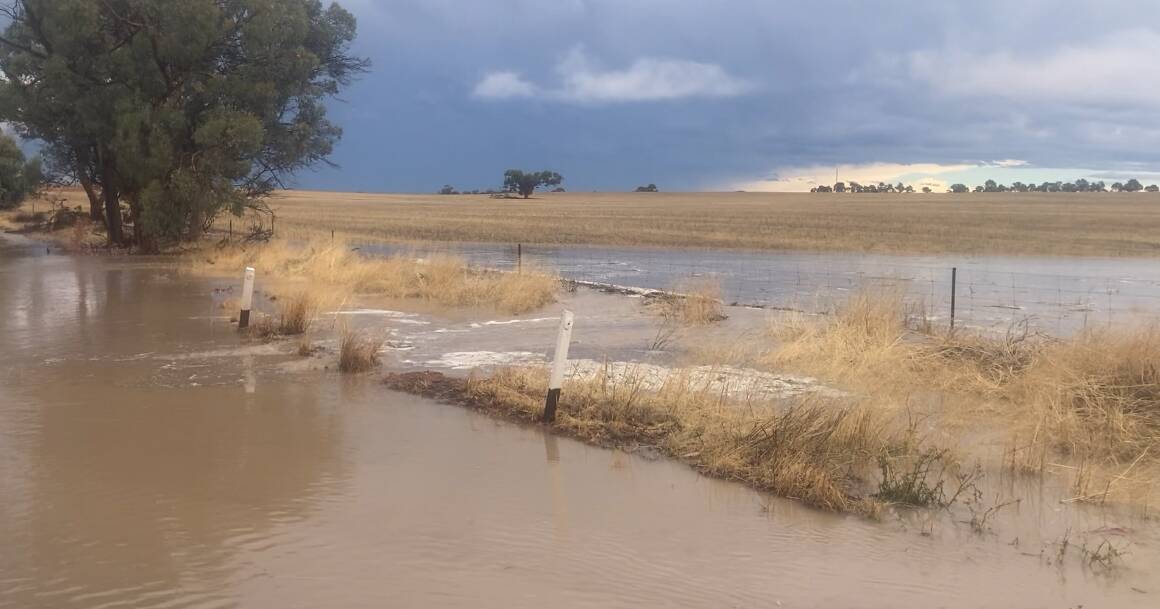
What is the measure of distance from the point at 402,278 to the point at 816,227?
127ft

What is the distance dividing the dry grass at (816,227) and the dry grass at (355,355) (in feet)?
113

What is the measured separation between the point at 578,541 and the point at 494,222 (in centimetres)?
5645

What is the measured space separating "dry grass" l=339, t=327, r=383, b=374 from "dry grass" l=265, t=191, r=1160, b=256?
113 ft

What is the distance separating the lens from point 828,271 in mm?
30422

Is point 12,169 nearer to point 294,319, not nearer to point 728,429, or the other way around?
point 294,319

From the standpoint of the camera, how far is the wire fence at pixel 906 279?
17.8 m

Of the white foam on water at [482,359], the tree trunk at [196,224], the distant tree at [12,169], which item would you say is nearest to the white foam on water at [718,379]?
the white foam on water at [482,359]

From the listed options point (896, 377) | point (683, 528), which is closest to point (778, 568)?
Answer: point (683, 528)

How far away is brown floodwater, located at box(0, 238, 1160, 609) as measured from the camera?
16.0ft

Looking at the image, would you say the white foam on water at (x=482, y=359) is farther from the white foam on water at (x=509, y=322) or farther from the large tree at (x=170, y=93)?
the large tree at (x=170, y=93)

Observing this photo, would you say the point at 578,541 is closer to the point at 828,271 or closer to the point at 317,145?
the point at 828,271

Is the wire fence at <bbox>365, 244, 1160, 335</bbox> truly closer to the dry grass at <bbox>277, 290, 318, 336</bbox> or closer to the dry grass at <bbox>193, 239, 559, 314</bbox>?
the dry grass at <bbox>193, 239, 559, 314</bbox>

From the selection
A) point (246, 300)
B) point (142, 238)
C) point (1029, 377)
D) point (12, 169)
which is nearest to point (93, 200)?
point (142, 238)

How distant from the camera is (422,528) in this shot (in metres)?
5.74
